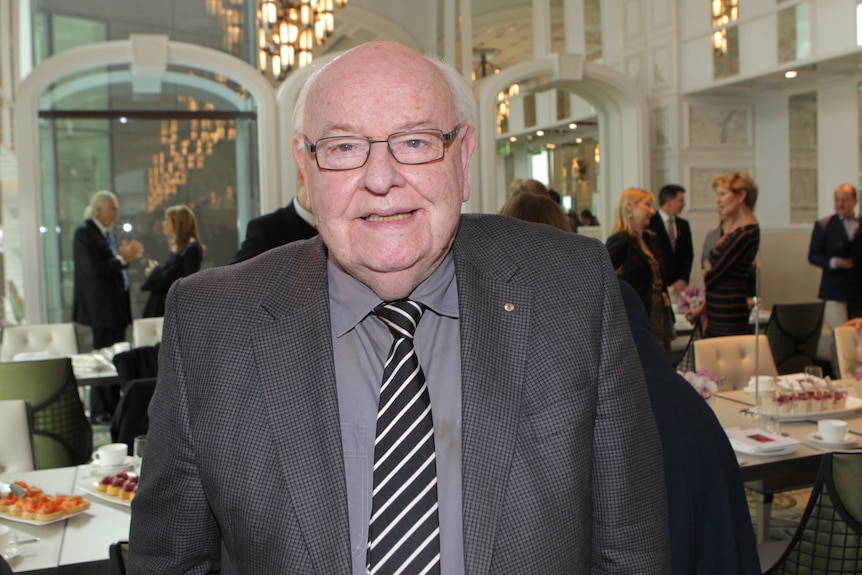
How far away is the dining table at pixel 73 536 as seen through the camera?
215cm

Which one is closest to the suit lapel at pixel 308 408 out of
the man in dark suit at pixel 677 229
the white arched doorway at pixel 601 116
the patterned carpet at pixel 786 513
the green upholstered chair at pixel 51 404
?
the green upholstered chair at pixel 51 404

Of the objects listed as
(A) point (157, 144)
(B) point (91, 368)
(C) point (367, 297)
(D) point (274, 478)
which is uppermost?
(A) point (157, 144)

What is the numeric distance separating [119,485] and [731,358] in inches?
132

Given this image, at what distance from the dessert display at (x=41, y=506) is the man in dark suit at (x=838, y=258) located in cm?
680

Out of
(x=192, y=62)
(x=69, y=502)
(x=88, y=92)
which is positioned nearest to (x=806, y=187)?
(x=192, y=62)

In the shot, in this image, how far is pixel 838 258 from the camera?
757cm

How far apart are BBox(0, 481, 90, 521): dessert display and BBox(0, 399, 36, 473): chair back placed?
85 cm

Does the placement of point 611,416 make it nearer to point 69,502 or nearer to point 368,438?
point 368,438

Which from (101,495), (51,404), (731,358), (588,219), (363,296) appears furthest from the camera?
(588,219)

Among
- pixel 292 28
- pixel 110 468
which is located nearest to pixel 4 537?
pixel 110 468

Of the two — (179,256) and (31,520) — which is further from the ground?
(179,256)

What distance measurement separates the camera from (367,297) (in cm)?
132

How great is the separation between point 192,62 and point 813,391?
7241mm

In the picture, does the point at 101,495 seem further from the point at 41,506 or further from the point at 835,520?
the point at 835,520
